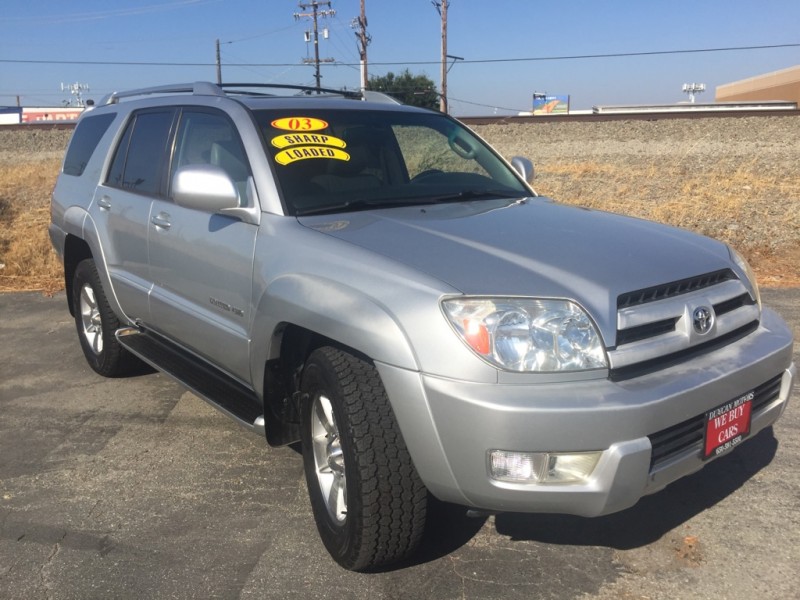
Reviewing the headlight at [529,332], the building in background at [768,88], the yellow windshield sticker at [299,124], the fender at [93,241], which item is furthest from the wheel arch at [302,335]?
the building in background at [768,88]

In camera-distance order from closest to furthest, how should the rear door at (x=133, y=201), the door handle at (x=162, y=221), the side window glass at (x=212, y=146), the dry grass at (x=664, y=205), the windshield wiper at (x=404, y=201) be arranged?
the windshield wiper at (x=404, y=201), the side window glass at (x=212, y=146), the door handle at (x=162, y=221), the rear door at (x=133, y=201), the dry grass at (x=664, y=205)

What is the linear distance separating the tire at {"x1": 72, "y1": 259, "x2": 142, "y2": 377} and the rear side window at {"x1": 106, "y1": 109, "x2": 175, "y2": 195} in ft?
2.43

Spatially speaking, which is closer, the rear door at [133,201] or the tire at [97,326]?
the rear door at [133,201]

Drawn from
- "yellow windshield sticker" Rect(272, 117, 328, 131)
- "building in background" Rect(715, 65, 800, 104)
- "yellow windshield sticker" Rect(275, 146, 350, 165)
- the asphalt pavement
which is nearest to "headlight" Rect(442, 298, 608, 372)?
the asphalt pavement

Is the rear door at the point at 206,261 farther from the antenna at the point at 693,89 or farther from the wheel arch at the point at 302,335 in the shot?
→ the antenna at the point at 693,89

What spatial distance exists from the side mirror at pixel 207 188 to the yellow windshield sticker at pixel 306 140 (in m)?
0.39

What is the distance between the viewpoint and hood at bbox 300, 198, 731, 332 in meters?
2.62

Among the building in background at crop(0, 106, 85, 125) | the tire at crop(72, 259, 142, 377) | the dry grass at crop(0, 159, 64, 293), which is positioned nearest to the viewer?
the tire at crop(72, 259, 142, 377)

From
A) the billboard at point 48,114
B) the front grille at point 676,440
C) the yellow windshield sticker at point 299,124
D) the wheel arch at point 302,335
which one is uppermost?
the billboard at point 48,114

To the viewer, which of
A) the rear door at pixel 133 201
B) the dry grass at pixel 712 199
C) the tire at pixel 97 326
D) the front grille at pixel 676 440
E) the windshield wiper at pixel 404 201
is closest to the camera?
the front grille at pixel 676 440

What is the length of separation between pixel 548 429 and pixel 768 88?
7432 cm

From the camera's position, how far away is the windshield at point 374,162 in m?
3.60

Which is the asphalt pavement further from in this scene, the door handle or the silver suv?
the door handle

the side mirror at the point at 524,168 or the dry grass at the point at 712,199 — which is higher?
the side mirror at the point at 524,168
